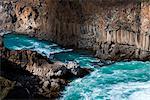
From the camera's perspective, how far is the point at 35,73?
143 feet

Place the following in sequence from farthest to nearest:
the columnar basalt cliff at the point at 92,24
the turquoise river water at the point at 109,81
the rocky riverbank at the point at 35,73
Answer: the columnar basalt cliff at the point at 92,24
the turquoise river water at the point at 109,81
the rocky riverbank at the point at 35,73

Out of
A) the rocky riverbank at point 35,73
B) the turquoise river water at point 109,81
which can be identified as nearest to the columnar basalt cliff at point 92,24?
the turquoise river water at point 109,81

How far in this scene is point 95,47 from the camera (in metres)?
61.1

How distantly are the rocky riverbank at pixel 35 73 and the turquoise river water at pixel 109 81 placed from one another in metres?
1.12

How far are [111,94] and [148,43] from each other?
56.9 ft

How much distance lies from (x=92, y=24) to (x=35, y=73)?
909 inches

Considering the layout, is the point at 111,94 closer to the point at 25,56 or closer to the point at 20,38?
the point at 25,56

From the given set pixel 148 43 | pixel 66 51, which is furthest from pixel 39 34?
pixel 148 43

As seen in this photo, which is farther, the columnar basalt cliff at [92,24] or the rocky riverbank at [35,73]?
the columnar basalt cliff at [92,24]

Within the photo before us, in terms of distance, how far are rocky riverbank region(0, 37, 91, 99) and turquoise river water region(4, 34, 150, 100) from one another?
1115 mm

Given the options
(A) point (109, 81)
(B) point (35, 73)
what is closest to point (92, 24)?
(A) point (109, 81)

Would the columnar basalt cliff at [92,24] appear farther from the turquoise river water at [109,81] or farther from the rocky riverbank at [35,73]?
the rocky riverbank at [35,73]

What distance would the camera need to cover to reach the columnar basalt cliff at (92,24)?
184 ft

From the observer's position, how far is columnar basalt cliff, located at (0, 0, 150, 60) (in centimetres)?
5619
